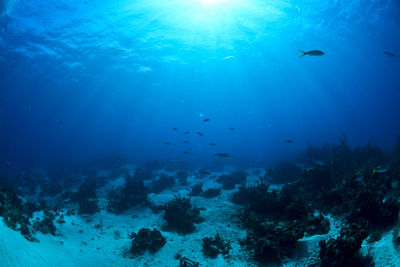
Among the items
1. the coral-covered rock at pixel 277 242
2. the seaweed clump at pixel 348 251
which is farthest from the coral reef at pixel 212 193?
the seaweed clump at pixel 348 251

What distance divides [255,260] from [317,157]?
15288 mm

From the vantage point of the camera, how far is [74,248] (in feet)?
23.6

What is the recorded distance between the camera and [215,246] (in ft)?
21.8

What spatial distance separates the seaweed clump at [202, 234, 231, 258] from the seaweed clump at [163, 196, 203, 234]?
1522 millimetres

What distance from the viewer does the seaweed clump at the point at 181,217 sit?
830 cm

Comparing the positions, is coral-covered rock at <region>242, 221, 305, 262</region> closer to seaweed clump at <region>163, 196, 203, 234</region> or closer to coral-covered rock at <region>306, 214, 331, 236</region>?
coral-covered rock at <region>306, 214, 331, 236</region>

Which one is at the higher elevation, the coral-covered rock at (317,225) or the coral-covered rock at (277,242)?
the coral-covered rock at (317,225)

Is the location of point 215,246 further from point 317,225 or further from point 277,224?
point 317,225

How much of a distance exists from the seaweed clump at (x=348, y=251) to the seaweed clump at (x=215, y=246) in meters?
2.96

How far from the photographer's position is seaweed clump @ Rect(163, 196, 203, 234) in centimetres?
830

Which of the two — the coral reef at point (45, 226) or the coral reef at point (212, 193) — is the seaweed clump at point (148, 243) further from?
the coral reef at point (212, 193)

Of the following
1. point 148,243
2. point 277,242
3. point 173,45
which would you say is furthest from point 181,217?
point 173,45

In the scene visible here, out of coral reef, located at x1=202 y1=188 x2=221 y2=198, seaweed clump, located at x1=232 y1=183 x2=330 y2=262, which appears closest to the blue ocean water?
coral reef, located at x1=202 y1=188 x2=221 y2=198

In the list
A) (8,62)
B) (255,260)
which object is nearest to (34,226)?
(255,260)
